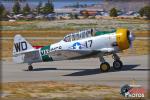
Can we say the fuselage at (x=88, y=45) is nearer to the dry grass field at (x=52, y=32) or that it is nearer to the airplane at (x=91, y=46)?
the airplane at (x=91, y=46)

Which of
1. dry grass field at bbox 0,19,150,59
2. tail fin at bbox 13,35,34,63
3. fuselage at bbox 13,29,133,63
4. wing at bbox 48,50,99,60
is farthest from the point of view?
dry grass field at bbox 0,19,150,59

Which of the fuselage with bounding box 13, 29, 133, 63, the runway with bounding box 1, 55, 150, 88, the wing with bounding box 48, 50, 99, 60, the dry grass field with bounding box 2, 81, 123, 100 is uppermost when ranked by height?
the fuselage with bounding box 13, 29, 133, 63

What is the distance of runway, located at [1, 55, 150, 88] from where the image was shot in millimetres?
19266

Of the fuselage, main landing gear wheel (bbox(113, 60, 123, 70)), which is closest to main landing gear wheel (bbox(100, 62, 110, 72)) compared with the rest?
the fuselage

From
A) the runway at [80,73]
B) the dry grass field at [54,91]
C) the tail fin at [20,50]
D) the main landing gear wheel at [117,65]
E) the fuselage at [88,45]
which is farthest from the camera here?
the tail fin at [20,50]

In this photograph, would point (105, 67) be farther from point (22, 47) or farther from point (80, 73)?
point (22, 47)

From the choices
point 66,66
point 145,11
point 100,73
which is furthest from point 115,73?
point 145,11

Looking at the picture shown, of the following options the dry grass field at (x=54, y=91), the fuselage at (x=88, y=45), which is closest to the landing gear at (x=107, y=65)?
the fuselage at (x=88, y=45)

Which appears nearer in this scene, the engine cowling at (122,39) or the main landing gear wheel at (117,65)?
the engine cowling at (122,39)

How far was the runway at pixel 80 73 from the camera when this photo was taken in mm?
19266

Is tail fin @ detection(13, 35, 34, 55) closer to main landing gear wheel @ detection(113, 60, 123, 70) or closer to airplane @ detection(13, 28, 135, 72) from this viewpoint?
airplane @ detection(13, 28, 135, 72)

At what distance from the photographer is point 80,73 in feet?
71.6

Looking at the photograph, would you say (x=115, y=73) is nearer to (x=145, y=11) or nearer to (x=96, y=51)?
(x=96, y=51)

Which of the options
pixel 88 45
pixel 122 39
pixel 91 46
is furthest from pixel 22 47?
pixel 122 39
